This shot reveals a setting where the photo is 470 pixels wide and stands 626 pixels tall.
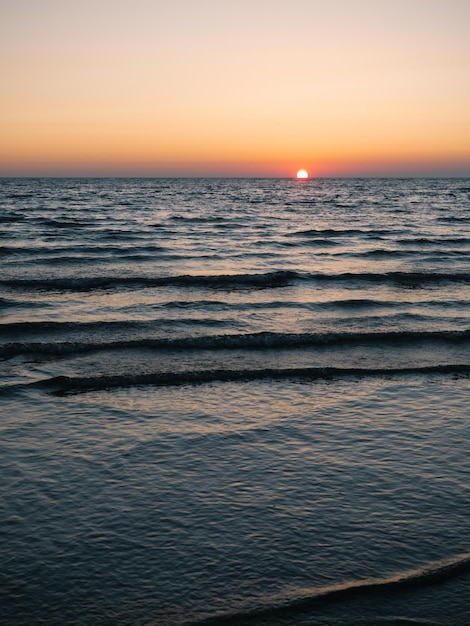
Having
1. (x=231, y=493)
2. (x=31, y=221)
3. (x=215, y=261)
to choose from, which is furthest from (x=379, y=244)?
(x=231, y=493)

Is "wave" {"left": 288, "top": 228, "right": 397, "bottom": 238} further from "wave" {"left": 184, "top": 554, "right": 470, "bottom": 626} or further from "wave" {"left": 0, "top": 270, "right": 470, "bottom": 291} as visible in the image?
"wave" {"left": 184, "top": 554, "right": 470, "bottom": 626}

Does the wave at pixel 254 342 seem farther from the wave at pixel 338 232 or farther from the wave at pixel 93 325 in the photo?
the wave at pixel 338 232

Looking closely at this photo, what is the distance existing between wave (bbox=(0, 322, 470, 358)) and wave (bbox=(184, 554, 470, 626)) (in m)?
7.91

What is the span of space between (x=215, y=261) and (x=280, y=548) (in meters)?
20.7

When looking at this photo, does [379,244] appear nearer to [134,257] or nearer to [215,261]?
[215,261]

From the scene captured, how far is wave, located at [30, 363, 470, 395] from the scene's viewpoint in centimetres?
995

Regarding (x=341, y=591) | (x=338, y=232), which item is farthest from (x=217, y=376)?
(x=338, y=232)

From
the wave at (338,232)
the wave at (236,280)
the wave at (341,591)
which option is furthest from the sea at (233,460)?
the wave at (338,232)

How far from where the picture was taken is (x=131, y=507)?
232 inches

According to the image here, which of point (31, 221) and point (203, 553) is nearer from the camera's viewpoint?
point (203, 553)

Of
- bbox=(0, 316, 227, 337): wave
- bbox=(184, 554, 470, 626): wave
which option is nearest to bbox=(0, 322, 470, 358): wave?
bbox=(0, 316, 227, 337): wave

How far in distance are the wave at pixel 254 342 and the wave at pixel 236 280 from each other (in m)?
6.56

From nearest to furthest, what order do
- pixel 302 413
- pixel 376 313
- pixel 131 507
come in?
pixel 131 507, pixel 302 413, pixel 376 313

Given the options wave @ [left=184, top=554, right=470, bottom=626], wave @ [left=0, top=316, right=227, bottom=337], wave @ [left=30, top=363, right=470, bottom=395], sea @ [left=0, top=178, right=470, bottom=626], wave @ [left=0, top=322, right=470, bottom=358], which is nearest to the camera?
wave @ [left=184, top=554, right=470, bottom=626]
